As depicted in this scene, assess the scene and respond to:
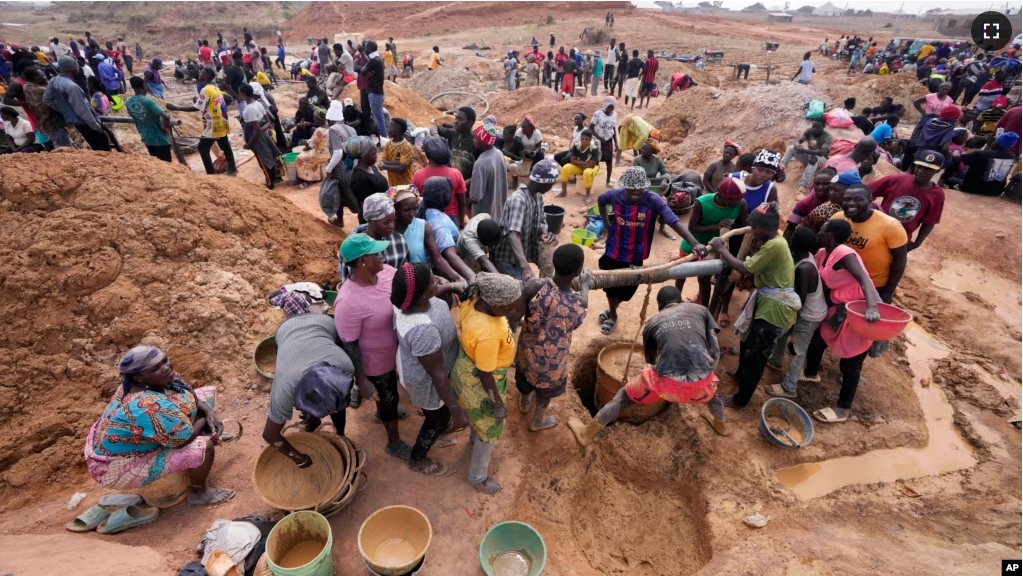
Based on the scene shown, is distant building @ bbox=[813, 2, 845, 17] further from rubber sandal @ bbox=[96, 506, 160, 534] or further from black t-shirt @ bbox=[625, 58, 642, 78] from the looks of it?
rubber sandal @ bbox=[96, 506, 160, 534]

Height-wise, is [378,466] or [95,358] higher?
[95,358]

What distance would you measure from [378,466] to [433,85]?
18.5 metres

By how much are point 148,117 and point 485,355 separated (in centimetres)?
752

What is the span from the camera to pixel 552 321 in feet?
11.6

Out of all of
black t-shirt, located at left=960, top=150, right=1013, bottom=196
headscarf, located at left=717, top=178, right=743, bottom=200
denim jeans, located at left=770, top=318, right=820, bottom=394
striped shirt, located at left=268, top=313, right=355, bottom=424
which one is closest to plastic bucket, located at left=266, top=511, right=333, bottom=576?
striped shirt, located at left=268, top=313, right=355, bottom=424

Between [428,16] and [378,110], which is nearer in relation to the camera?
[378,110]

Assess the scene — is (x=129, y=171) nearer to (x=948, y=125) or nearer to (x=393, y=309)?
(x=393, y=309)

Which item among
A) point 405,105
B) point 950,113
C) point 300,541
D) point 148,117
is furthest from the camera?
point 405,105

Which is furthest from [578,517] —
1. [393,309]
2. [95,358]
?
[95,358]

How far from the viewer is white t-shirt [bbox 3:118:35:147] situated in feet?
24.4

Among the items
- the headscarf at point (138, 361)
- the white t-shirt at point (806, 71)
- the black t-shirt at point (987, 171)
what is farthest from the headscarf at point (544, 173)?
the white t-shirt at point (806, 71)

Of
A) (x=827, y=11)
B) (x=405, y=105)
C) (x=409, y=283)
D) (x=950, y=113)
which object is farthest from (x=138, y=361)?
(x=827, y=11)

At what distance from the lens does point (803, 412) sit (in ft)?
14.1

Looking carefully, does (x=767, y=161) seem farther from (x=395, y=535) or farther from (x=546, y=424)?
(x=395, y=535)
